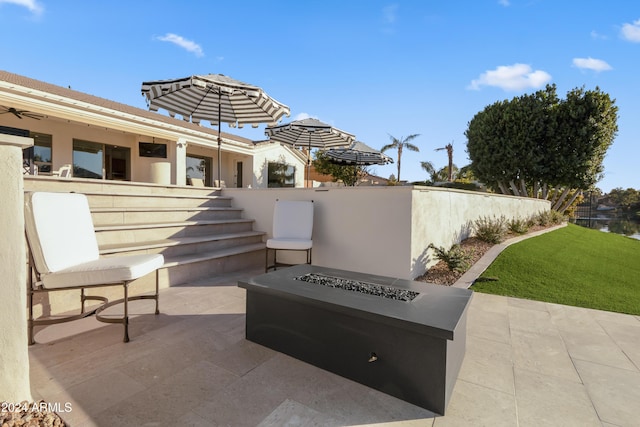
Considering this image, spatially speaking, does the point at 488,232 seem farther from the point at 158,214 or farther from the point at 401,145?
the point at 401,145

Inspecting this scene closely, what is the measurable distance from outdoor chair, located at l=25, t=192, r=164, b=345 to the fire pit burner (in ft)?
4.88

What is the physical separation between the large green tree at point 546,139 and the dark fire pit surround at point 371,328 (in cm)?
1428

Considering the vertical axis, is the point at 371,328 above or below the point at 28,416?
above

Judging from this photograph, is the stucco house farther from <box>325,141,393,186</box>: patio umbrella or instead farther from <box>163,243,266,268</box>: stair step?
<box>325,141,393,186</box>: patio umbrella

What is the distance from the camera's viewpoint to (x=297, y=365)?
219 cm

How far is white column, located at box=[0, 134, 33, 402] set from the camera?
146 cm

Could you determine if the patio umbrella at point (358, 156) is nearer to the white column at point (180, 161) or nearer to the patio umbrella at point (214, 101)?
the patio umbrella at point (214, 101)

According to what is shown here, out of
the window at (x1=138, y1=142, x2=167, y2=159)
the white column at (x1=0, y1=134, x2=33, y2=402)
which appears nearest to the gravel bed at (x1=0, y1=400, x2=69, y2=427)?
the white column at (x1=0, y1=134, x2=33, y2=402)

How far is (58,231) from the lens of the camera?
252 centimetres

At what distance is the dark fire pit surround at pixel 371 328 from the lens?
5.71 ft

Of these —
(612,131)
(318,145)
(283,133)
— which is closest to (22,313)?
(283,133)

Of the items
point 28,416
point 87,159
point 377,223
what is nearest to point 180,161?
point 87,159

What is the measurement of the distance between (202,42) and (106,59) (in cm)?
384

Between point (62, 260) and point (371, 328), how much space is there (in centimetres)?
263
